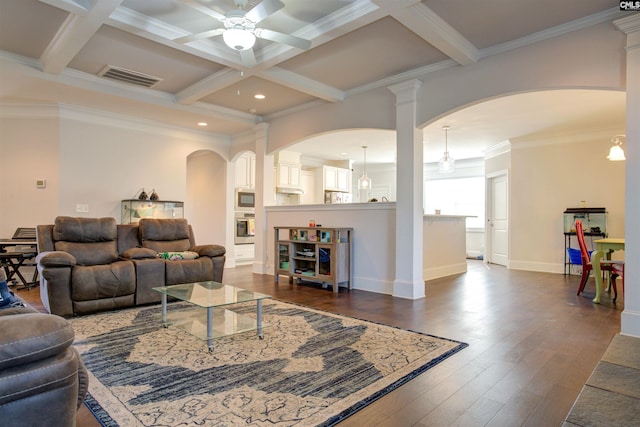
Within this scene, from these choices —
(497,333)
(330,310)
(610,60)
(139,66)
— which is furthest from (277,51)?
(497,333)

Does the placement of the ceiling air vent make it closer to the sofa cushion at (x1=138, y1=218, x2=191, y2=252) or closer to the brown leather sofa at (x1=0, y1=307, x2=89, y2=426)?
the sofa cushion at (x1=138, y1=218, x2=191, y2=252)

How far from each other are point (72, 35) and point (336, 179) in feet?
23.6

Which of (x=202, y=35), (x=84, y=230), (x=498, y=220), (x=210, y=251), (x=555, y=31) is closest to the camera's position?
(x=202, y=35)

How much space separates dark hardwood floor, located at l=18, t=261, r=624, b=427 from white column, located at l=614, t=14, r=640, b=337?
244mm

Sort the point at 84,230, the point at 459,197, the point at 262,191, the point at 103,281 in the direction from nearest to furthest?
the point at 103,281, the point at 84,230, the point at 262,191, the point at 459,197

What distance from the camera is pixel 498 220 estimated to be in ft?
27.7

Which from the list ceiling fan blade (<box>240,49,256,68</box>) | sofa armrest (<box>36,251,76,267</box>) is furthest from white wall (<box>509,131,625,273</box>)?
sofa armrest (<box>36,251,76,267</box>)

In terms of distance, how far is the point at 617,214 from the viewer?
6.42 m

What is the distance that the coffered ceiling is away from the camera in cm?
323

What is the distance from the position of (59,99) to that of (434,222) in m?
5.91

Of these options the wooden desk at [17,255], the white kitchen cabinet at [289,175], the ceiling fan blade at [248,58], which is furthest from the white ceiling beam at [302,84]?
the wooden desk at [17,255]

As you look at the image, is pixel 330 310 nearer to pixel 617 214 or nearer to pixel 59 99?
pixel 59 99

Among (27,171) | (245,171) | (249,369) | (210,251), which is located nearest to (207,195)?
(245,171)

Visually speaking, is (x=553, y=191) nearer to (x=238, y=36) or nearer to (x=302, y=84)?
(x=302, y=84)
